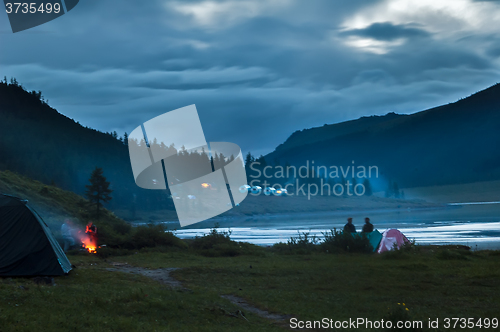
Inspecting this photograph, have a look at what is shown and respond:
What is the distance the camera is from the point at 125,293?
10602 millimetres

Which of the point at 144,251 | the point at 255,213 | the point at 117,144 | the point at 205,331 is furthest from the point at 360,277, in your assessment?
the point at 117,144

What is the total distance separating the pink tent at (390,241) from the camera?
66.5 ft

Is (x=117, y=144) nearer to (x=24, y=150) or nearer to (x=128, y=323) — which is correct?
(x=24, y=150)

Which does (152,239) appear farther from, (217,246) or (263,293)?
(263,293)

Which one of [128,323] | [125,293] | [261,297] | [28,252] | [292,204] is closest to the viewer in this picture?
[128,323]

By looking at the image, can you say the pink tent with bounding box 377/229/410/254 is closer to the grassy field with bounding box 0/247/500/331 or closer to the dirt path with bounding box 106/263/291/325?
the grassy field with bounding box 0/247/500/331

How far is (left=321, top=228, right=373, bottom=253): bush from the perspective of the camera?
2031cm

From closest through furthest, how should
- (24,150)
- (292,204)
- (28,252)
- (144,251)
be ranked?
(28,252), (144,251), (24,150), (292,204)

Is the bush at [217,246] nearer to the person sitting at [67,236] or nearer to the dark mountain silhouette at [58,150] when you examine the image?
the person sitting at [67,236]

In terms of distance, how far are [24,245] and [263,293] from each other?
23.7 feet

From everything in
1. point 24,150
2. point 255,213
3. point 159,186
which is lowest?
point 255,213

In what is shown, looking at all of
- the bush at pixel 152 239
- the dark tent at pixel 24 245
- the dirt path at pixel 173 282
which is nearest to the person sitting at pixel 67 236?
the bush at pixel 152 239

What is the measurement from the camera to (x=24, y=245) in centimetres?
1355

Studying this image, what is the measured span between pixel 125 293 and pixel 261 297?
340cm
